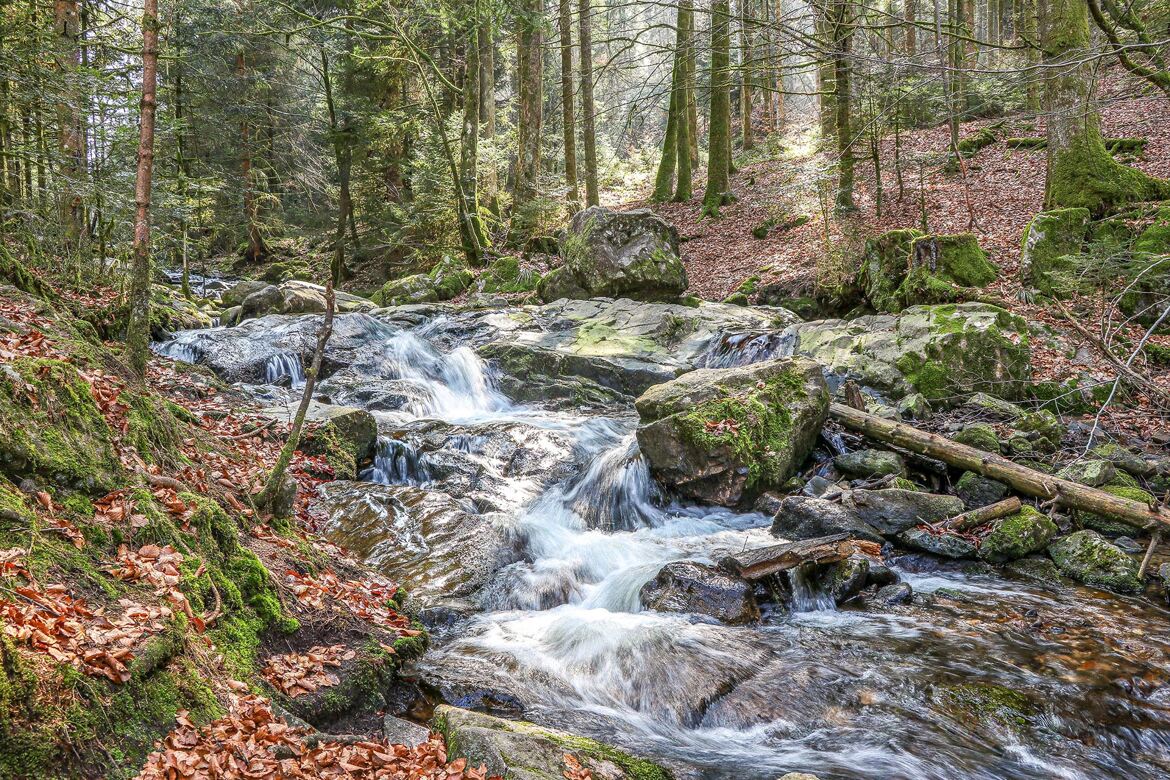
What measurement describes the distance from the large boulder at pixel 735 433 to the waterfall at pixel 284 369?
23.4ft

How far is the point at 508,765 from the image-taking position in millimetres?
2963

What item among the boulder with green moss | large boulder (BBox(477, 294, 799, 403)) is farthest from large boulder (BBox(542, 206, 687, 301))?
the boulder with green moss

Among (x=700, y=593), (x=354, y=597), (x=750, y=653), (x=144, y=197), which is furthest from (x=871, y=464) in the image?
(x=144, y=197)

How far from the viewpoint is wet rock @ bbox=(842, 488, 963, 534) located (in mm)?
7051

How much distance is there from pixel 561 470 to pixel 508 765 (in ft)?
21.0

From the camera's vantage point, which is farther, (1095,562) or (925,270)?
(925,270)

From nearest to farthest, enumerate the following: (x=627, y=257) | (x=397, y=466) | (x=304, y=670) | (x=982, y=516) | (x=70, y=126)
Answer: (x=304, y=670)
(x=982, y=516)
(x=397, y=466)
(x=70, y=126)
(x=627, y=257)

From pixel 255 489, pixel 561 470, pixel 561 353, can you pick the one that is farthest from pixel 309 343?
pixel 255 489

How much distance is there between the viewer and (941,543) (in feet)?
22.2

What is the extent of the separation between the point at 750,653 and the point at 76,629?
14.5ft

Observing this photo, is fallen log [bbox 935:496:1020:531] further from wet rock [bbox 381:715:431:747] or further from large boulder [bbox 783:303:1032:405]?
wet rock [bbox 381:715:431:747]

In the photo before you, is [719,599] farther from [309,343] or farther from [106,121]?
[106,121]

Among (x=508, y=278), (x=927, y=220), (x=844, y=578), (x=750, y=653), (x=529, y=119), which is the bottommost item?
(x=750, y=653)

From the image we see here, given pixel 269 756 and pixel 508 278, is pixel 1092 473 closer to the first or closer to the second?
pixel 269 756
